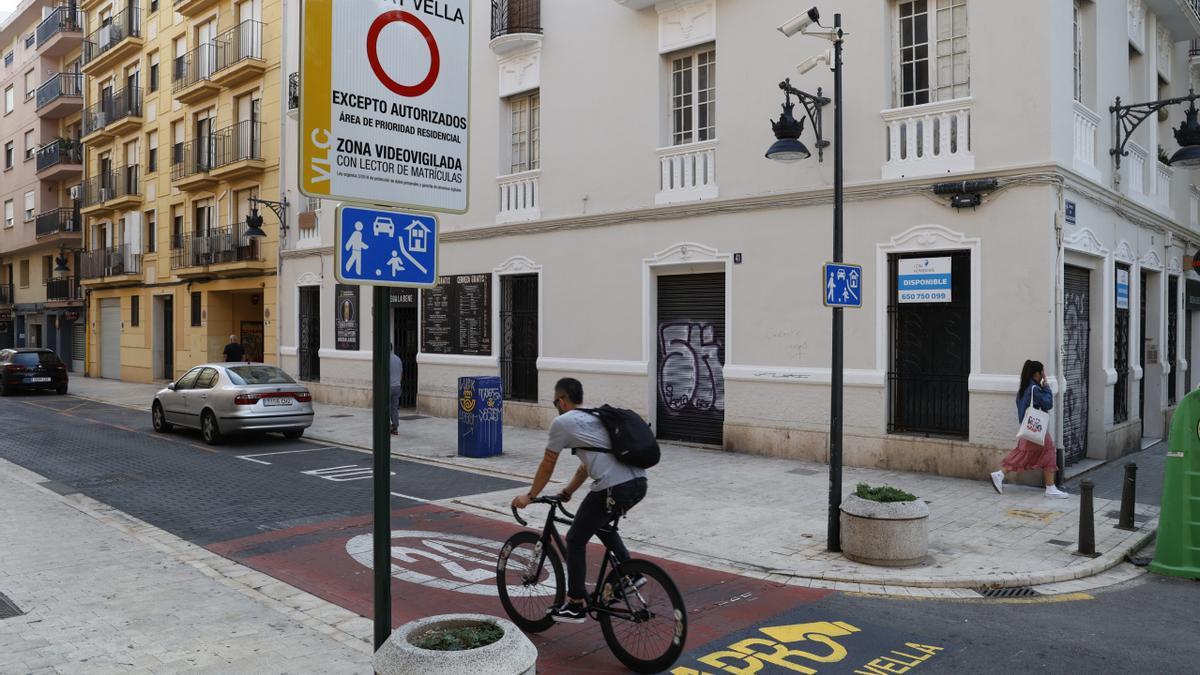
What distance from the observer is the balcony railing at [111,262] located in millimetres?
31141

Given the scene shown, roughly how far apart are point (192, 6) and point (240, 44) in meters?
3.40

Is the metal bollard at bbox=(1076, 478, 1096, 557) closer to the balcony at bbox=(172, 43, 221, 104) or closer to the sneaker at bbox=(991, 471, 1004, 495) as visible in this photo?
the sneaker at bbox=(991, 471, 1004, 495)

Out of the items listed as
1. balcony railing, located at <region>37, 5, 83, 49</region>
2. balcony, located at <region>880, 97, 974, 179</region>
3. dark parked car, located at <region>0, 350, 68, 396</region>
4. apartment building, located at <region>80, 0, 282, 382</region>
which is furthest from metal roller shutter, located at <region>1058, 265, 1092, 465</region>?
balcony railing, located at <region>37, 5, 83, 49</region>

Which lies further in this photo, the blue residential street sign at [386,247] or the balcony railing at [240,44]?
the balcony railing at [240,44]

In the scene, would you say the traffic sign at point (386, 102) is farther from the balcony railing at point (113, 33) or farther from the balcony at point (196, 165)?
the balcony railing at point (113, 33)

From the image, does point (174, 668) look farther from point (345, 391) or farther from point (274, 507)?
point (345, 391)

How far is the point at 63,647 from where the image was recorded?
520cm

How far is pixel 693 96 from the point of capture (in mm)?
14203

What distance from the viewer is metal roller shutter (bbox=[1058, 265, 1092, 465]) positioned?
38.1 feet

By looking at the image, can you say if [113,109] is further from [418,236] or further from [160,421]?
[418,236]

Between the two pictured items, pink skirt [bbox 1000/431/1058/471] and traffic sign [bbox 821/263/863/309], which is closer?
traffic sign [bbox 821/263/863/309]

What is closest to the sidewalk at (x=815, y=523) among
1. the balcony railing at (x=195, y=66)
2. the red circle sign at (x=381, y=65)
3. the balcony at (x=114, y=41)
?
the red circle sign at (x=381, y=65)

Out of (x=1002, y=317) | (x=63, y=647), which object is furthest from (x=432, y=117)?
(x=1002, y=317)

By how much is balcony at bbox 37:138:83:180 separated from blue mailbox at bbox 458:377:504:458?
1233 inches
